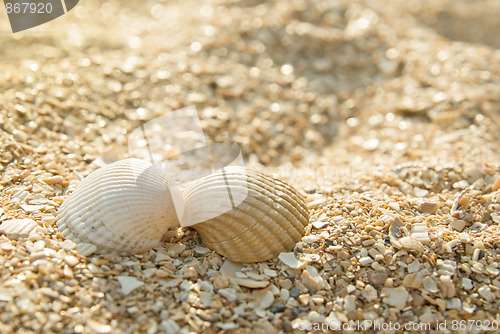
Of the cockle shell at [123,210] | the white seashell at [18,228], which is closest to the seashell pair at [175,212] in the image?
the cockle shell at [123,210]

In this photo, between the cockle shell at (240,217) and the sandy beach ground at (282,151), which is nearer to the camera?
the sandy beach ground at (282,151)

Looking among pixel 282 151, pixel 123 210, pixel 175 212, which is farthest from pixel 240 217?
pixel 282 151

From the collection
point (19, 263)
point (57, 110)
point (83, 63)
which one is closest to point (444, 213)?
point (19, 263)

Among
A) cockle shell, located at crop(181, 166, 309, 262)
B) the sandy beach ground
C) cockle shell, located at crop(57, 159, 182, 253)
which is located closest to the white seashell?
the sandy beach ground

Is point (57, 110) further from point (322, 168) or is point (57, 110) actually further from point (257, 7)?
point (257, 7)

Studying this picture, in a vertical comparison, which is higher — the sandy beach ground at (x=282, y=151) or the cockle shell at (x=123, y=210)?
the cockle shell at (x=123, y=210)

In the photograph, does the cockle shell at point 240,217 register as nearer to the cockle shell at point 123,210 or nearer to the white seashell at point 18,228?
the cockle shell at point 123,210
